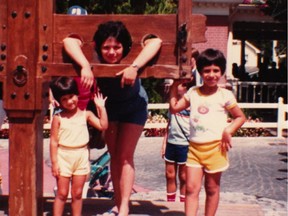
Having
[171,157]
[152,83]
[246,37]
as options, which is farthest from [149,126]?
[246,37]

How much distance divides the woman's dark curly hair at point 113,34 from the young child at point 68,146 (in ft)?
1.31

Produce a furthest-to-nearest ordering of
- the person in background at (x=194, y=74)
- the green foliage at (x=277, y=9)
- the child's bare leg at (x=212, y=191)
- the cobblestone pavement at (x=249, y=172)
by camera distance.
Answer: the green foliage at (x=277, y=9) → the cobblestone pavement at (x=249, y=172) → the person in background at (x=194, y=74) → the child's bare leg at (x=212, y=191)

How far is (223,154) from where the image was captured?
4609 millimetres

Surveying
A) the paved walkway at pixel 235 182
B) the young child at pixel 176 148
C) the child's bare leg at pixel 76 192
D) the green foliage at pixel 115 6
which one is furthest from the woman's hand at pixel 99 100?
the green foliage at pixel 115 6

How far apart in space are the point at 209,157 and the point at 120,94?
0.77m

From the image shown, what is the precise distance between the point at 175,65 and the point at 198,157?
744mm

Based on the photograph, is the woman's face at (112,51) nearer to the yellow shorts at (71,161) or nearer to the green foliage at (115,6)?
the yellow shorts at (71,161)

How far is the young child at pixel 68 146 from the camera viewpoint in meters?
4.55

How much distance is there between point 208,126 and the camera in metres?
4.56

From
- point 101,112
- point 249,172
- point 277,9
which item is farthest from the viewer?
point 277,9

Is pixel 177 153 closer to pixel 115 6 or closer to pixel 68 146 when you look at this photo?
pixel 68 146

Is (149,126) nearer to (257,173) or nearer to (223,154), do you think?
(257,173)

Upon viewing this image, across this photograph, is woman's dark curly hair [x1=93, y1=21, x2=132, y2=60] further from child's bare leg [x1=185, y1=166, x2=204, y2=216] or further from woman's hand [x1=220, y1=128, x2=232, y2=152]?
child's bare leg [x1=185, y1=166, x2=204, y2=216]

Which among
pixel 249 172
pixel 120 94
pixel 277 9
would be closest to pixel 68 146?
pixel 120 94
